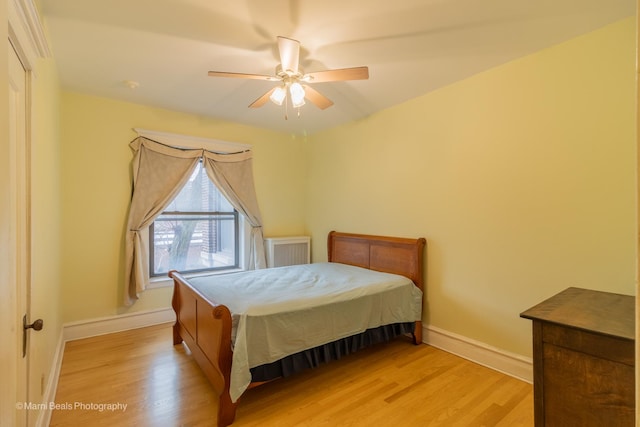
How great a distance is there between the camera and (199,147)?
378cm

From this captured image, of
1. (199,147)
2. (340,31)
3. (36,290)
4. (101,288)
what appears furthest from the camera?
(199,147)

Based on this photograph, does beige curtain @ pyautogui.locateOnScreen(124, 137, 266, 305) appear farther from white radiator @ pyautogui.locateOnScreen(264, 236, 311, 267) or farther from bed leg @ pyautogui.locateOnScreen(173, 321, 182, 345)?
white radiator @ pyautogui.locateOnScreen(264, 236, 311, 267)

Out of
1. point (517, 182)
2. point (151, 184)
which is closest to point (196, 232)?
point (151, 184)

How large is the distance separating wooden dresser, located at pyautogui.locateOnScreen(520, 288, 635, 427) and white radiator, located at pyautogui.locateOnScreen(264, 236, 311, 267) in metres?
3.20

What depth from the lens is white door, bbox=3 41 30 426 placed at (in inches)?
50.8

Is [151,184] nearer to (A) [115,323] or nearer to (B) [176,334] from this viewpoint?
(A) [115,323]

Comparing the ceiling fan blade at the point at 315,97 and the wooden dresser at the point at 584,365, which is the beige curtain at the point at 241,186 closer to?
the ceiling fan blade at the point at 315,97

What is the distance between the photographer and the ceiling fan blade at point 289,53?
1.84 meters

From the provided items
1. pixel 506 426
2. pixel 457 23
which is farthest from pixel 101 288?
pixel 457 23

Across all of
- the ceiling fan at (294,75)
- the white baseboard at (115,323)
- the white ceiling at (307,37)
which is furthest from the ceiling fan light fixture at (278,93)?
the white baseboard at (115,323)

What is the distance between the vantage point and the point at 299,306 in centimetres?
218

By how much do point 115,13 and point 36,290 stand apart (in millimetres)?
1728

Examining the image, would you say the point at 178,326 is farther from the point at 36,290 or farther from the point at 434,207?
the point at 434,207

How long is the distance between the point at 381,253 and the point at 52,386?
9.89 ft
